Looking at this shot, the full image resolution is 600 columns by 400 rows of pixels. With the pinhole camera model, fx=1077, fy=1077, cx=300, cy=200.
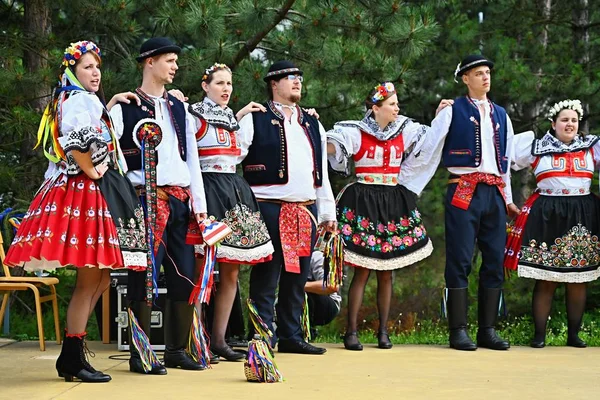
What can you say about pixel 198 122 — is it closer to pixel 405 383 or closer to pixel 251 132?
pixel 251 132

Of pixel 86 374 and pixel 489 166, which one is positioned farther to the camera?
pixel 489 166

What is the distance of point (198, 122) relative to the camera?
5.54 metres

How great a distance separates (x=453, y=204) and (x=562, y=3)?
470cm

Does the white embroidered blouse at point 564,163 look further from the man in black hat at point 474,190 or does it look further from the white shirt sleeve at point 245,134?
the white shirt sleeve at point 245,134

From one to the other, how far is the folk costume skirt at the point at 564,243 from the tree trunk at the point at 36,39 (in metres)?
3.30

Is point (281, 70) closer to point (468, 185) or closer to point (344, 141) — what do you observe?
point (344, 141)

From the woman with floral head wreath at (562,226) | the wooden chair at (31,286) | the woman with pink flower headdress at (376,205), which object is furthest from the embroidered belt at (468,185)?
the wooden chair at (31,286)

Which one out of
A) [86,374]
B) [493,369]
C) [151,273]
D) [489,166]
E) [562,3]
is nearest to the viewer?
[86,374]

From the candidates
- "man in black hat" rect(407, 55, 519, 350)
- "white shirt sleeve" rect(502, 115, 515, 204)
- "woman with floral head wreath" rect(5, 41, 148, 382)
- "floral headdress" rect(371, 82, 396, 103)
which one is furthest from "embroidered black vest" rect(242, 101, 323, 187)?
"woman with floral head wreath" rect(5, 41, 148, 382)

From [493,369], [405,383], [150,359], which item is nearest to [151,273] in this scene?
[150,359]

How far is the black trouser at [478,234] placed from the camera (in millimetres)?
6281

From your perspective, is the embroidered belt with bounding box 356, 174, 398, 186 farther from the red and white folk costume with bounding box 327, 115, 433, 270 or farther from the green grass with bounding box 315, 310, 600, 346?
the green grass with bounding box 315, 310, 600, 346

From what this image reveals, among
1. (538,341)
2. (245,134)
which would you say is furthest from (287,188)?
A: (538,341)

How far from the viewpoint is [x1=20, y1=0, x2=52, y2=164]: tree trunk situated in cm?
732
